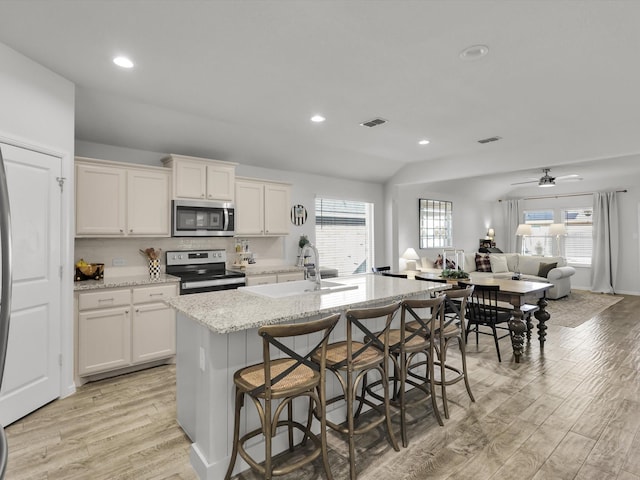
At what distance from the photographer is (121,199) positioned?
3797 millimetres

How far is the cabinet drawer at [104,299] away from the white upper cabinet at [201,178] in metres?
1.22

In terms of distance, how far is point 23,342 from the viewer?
272cm

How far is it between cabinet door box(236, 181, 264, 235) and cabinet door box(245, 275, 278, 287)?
66 centimetres

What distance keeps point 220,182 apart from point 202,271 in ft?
3.75

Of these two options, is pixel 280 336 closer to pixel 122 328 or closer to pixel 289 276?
pixel 122 328

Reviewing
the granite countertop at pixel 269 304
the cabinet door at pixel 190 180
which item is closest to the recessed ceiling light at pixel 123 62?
the cabinet door at pixel 190 180

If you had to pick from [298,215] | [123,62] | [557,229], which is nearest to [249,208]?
[298,215]

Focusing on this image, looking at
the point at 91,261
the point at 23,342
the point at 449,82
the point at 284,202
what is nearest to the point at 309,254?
the point at 284,202

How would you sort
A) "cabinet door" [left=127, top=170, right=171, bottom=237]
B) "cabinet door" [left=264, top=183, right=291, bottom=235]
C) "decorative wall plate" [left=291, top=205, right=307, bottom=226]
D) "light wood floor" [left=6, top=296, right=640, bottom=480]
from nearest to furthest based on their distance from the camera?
"light wood floor" [left=6, top=296, right=640, bottom=480] → "cabinet door" [left=127, top=170, right=171, bottom=237] → "cabinet door" [left=264, top=183, right=291, bottom=235] → "decorative wall plate" [left=291, top=205, right=307, bottom=226]

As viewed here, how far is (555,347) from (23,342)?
5.25 meters

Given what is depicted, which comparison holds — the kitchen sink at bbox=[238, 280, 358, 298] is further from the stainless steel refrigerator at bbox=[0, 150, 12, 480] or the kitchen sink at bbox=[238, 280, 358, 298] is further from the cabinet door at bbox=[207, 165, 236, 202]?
the stainless steel refrigerator at bbox=[0, 150, 12, 480]

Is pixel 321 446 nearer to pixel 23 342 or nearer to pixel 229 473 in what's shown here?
pixel 229 473

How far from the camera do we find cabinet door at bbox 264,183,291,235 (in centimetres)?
509

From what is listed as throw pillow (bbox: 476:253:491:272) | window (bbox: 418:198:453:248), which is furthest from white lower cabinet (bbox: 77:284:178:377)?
throw pillow (bbox: 476:253:491:272)
